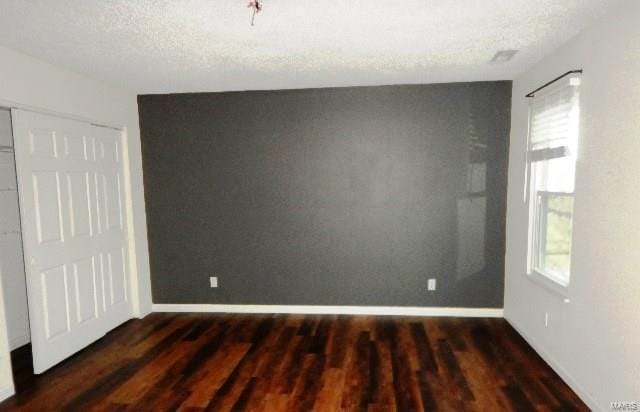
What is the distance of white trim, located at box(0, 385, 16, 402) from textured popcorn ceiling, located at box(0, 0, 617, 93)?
2.65 metres

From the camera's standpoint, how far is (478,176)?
3.96m

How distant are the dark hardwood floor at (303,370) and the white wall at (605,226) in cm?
34

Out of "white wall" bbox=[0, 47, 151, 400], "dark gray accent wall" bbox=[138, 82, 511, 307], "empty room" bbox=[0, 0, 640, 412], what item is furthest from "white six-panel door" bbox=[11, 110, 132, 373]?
"dark gray accent wall" bbox=[138, 82, 511, 307]

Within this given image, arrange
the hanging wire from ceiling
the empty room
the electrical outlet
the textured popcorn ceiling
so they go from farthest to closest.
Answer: the electrical outlet → the empty room → the textured popcorn ceiling → the hanging wire from ceiling

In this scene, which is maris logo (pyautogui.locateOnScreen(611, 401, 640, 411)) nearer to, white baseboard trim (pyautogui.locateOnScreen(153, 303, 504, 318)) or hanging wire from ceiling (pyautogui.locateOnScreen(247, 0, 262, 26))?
white baseboard trim (pyautogui.locateOnScreen(153, 303, 504, 318))

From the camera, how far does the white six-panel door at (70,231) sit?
2.94m

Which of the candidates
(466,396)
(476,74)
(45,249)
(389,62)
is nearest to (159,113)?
(45,249)

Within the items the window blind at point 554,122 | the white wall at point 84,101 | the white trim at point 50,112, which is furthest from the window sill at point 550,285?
the white trim at point 50,112

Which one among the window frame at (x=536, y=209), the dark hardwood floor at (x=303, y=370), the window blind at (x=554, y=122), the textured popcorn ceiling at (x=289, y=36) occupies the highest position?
the textured popcorn ceiling at (x=289, y=36)

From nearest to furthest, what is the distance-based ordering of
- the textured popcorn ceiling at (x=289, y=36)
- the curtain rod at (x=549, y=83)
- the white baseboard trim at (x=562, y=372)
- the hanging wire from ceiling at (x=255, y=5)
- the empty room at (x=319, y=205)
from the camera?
1. the hanging wire from ceiling at (x=255, y=5)
2. the textured popcorn ceiling at (x=289, y=36)
3. the empty room at (x=319, y=205)
4. the white baseboard trim at (x=562, y=372)
5. the curtain rod at (x=549, y=83)

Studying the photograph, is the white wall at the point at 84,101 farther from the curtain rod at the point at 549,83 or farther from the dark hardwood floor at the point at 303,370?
the curtain rod at the point at 549,83

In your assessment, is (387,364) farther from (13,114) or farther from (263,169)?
(13,114)

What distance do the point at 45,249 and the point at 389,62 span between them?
3.49 meters

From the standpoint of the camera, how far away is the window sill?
276 cm
